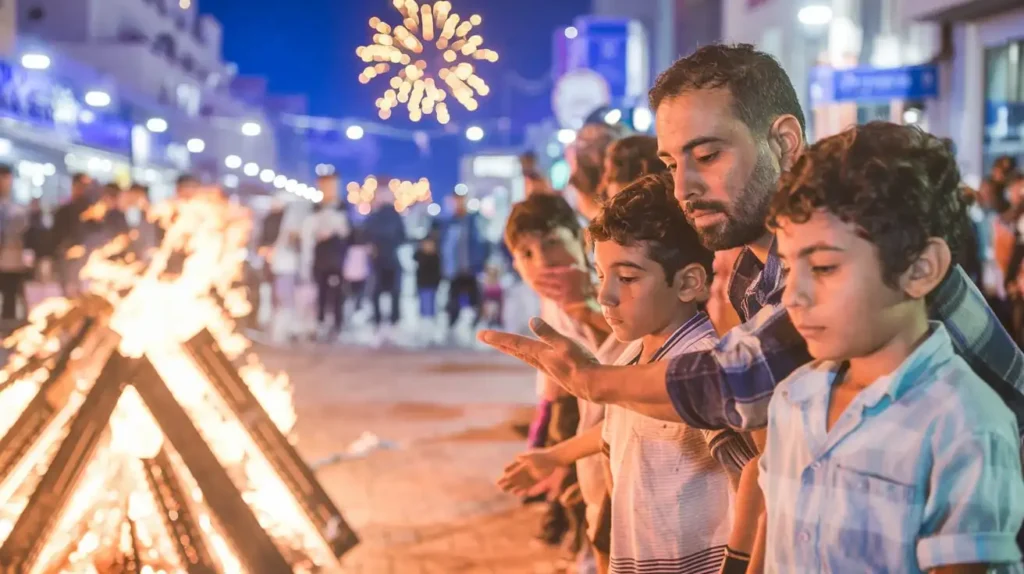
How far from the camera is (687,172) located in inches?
95.2

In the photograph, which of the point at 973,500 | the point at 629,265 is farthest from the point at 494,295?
the point at 973,500

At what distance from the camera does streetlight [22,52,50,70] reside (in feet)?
89.2

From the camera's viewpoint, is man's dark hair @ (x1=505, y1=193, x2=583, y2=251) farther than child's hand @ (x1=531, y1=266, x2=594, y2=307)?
Yes

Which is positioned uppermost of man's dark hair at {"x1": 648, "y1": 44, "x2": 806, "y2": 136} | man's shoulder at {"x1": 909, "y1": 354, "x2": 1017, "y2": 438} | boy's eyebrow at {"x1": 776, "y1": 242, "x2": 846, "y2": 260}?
man's dark hair at {"x1": 648, "y1": 44, "x2": 806, "y2": 136}

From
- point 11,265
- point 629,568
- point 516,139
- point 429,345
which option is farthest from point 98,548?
point 516,139

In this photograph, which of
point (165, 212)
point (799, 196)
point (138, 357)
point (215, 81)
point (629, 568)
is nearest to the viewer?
point (799, 196)

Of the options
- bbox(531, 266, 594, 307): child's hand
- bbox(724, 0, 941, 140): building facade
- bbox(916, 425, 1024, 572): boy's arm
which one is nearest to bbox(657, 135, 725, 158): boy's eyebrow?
bbox(916, 425, 1024, 572): boy's arm

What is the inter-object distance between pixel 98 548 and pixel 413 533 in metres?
2.10

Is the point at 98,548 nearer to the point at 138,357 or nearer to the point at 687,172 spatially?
the point at 138,357

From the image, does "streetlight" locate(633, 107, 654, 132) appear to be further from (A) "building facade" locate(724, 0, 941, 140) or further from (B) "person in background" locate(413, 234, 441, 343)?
(B) "person in background" locate(413, 234, 441, 343)

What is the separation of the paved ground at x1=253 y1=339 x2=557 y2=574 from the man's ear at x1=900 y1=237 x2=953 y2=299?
4005 millimetres

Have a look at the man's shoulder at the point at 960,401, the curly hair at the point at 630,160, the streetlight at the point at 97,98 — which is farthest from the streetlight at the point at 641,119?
the streetlight at the point at 97,98

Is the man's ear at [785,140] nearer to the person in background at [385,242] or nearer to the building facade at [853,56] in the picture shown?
the building facade at [853,56]

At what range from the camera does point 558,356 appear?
215 cm
